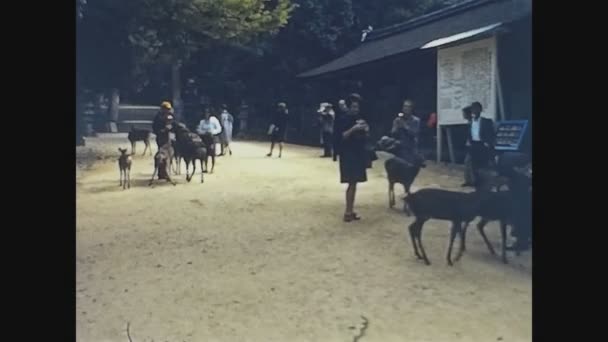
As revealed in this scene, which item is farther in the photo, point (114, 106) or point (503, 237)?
point (114, 106)

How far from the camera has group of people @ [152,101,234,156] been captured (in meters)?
2.65

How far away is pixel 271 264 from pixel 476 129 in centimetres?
87

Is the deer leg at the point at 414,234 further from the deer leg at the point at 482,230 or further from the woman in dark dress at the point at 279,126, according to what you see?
the woman in dark dress at the point at 279,126

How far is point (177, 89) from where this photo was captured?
2.67 meters

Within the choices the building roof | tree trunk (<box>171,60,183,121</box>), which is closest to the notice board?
the building roof

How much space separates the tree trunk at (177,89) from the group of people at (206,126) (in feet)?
0.06

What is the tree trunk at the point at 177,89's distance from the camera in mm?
2664

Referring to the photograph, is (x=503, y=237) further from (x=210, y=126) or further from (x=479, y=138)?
(x=210, y=126)

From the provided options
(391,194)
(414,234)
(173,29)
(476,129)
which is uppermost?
(173,29)

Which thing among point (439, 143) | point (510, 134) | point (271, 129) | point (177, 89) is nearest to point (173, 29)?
point (177, 89)
